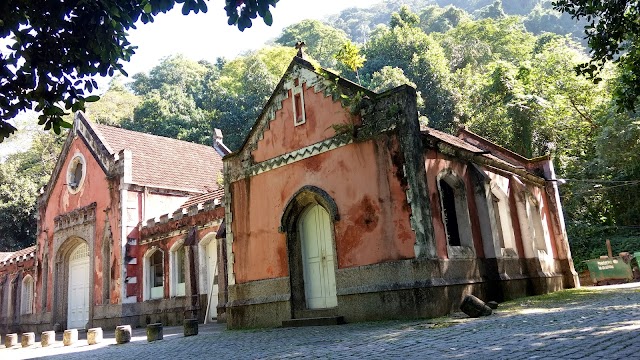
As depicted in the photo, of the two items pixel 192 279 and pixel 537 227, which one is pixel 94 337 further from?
pixel 537 227

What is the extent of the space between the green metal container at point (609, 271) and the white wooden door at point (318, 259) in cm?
1372

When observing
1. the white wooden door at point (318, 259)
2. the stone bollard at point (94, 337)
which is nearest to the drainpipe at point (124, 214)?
the stone bollard at point (94, 337)

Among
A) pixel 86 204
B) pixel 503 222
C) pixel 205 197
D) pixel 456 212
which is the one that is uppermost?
pixel 86 204

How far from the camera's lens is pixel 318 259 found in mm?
13016

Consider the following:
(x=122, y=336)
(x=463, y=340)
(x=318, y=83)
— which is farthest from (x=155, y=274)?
(x=463, y=340)

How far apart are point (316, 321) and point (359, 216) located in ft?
8.70

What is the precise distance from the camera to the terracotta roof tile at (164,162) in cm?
2344

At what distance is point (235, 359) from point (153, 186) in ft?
55.4

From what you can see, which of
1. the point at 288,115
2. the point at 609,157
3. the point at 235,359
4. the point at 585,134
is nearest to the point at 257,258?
the point at 288,115

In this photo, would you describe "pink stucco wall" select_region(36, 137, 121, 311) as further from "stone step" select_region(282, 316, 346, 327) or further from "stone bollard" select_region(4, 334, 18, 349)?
"stone step" select_region(282, 316, 346, 327)

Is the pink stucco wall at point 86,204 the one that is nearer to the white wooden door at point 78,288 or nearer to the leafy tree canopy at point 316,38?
the white wooden door at point 78,288

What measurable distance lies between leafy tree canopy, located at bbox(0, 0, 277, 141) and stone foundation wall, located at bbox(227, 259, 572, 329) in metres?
7.13

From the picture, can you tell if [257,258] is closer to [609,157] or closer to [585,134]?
[609,157]

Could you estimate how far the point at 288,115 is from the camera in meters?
13.8
